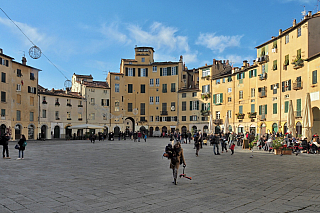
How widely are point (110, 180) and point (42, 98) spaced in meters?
45.1

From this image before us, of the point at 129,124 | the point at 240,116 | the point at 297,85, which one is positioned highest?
the point at 297,85

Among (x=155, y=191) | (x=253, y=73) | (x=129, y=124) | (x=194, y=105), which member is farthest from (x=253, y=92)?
(x=155, y=191)

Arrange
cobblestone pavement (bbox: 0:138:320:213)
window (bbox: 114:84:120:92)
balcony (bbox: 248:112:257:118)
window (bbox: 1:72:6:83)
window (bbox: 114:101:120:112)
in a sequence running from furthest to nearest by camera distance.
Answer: window (bbox: 114:84:120:92) → window (bbox: 114:101:120:112) → balcony (bbox: 248:112:257:118) → window (bbox: 1:72:6:83) → cobblestone pavement (bbox: 0:138:320:213)

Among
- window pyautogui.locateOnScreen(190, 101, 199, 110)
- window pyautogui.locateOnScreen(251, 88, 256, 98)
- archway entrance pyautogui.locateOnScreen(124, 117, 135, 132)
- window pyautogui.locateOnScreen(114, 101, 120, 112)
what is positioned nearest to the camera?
window pyautogui.locateOnScreen(251, 88, 256, 98)

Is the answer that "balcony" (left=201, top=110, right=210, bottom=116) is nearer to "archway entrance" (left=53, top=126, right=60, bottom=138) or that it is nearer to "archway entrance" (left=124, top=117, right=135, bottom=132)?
"archway entrance" (left=124, top=117, right=135, bottom=132)

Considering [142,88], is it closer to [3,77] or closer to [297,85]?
[3,77]

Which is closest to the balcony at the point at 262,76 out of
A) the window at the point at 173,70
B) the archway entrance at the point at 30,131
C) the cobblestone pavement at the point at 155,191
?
the window at the point at 173,70

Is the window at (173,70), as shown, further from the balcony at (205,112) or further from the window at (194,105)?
the balcony at (205,112)

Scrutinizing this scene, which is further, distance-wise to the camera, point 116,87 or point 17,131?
point 116,87

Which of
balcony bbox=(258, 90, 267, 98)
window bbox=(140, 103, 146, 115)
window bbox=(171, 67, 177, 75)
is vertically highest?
window bbox=(171, 67, 177, 75)

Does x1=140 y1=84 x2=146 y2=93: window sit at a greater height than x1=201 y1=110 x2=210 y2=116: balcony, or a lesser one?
greater

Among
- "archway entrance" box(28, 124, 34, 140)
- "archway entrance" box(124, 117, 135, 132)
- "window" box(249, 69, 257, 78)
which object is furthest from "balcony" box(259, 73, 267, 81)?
"archway entrance" box(28, 124, 34, 140)

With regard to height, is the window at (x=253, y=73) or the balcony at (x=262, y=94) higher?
the window at (x=253, y=73)

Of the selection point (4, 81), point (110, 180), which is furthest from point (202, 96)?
point (110, 180)
